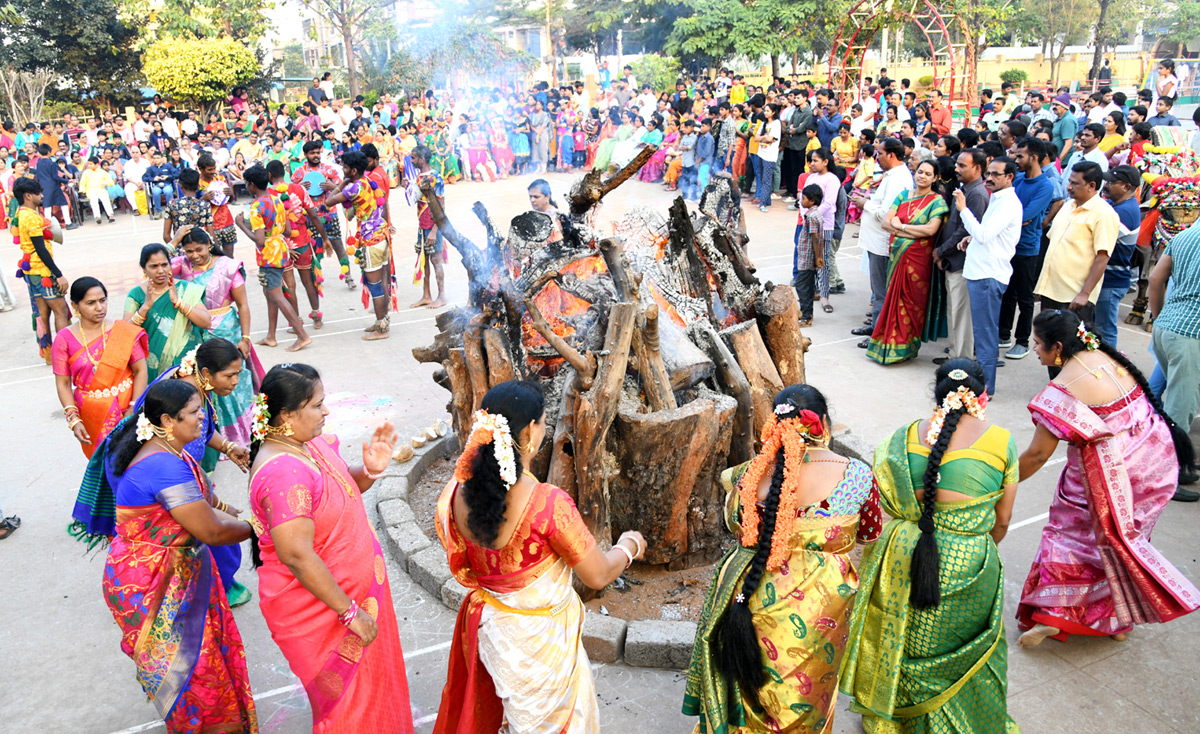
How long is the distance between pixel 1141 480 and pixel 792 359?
2.03 meters

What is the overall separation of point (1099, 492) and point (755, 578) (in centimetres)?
178

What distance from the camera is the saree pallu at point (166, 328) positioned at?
17.0 ft

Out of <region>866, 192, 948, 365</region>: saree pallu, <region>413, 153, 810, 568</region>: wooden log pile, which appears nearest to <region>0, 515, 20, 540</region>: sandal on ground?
<region>413, 153, 810, 568</region>: wooden log pile

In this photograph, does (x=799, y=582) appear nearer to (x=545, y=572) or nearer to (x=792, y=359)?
(x=545, y=572)

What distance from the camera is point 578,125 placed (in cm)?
1922

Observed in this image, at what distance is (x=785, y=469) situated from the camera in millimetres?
2633

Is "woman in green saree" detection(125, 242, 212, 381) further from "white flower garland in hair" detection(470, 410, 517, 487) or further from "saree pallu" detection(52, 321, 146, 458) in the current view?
"white flower garland in hair" detection(470, 410, 517, 487)

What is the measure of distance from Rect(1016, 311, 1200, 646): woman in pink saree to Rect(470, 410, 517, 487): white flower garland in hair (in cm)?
229

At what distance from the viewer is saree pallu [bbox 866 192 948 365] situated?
23.1ft

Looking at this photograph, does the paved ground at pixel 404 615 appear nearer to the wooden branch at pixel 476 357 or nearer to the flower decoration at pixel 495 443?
the wooden branch at pixel 476 357

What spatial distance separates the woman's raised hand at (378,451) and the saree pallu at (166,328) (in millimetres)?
2892

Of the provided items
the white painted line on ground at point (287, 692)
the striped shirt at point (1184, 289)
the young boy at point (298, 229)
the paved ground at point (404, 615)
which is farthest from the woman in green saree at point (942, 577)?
the young boy at point (298, 229)

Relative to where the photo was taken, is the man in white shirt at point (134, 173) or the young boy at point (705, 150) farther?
the man in white shirt at point (134, 173)

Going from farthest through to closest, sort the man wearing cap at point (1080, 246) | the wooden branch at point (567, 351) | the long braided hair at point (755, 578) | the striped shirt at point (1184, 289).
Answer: the man wearing cap at point (1080, 246) < the striped shirt at point (1184, 289) < the wooden branch at point (567, 351) < the long braided hair at point (755, 578)
